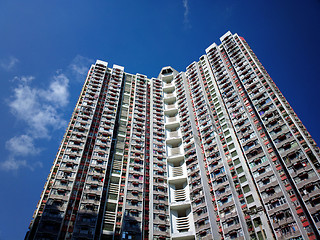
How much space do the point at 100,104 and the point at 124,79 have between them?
17.4m

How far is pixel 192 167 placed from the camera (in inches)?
2296

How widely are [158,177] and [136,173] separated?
4862 mm

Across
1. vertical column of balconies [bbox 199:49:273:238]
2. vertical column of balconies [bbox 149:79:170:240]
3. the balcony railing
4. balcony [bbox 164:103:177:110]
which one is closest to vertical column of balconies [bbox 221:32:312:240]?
vertical column of balconies [bbox 199:49:273:238]

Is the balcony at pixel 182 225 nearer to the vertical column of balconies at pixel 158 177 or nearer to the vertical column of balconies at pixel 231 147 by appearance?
the vertical column of balconies at pixel 158 177

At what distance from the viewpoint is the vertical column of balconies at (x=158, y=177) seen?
162 feet

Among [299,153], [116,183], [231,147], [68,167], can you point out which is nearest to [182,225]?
[116,183]

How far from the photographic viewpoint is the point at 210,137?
61.7 m

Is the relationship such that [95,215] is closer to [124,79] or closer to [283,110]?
[283,110]

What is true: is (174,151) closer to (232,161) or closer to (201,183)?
(201,183)

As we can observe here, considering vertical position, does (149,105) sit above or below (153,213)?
above

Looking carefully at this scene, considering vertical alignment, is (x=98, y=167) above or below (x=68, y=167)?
above

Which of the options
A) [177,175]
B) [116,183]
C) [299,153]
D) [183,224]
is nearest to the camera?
[299,153]

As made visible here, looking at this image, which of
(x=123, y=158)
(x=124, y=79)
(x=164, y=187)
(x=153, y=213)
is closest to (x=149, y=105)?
(x=124, y=79)

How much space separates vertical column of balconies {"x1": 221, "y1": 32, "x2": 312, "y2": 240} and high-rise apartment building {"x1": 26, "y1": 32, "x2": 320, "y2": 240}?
0.18m
